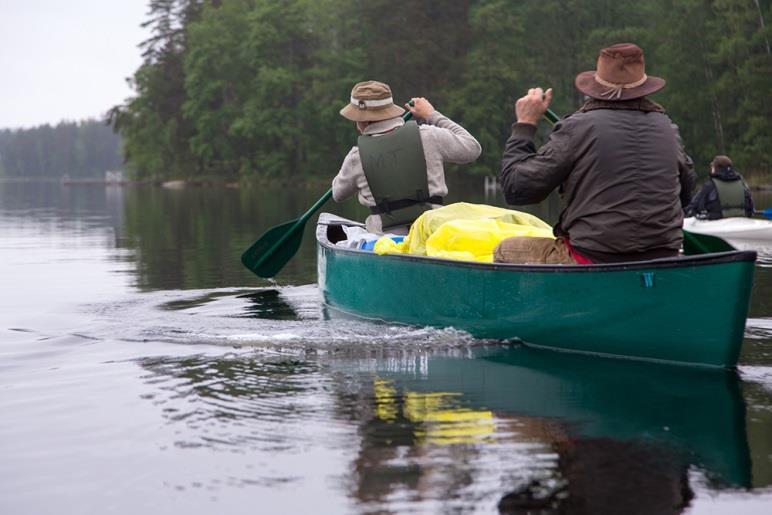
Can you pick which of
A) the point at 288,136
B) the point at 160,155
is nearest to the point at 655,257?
the point at 288,136

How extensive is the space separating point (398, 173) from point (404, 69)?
49.0m

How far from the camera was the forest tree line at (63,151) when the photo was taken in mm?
169875

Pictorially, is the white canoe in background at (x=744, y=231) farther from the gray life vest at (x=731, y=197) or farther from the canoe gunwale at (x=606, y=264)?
the canoe gunwale at (x=606, y=264)

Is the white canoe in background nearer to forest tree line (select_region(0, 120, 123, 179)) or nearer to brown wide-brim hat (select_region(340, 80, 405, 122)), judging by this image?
brown wide-brim hat (select_region(340, 80, 405, 122))

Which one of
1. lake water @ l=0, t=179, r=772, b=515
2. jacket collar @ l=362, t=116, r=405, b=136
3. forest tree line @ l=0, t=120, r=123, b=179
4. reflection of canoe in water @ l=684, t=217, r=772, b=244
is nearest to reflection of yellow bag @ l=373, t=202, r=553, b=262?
lake water @ l=0, t=179, r=772, b=515

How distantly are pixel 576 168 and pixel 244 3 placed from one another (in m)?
62.9

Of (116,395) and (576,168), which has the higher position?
(576,168)

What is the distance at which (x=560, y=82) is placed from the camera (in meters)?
53.2

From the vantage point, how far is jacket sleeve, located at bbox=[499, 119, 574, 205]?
5.54m

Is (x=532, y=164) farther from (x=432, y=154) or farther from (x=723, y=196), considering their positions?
(x=723, y=196)

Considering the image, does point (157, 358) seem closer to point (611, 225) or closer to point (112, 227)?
point (611, 225)

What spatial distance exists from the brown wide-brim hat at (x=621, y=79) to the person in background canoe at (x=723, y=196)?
30.3 ft

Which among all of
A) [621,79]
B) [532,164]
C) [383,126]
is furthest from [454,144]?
[621,79]

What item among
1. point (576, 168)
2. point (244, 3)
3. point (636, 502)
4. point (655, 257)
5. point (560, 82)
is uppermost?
point (244, 3)
